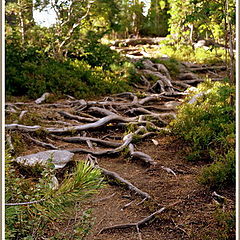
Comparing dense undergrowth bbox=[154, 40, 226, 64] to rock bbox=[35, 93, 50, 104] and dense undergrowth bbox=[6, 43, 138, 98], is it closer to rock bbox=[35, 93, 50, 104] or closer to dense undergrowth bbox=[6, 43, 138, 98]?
dense undergrowth bbox=[6, 43, 138, 98]

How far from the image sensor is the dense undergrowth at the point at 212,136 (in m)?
3.72

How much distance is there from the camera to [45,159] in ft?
14.2

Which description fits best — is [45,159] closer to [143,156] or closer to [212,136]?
[143,156]

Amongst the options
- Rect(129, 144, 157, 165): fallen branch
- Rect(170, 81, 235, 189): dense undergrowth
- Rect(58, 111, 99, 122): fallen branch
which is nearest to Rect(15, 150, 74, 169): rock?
Rect(129, 144, 157, 165): fallen branch

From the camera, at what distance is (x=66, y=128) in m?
6.00

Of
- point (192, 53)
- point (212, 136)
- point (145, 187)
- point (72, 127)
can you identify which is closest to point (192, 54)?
point (192, 53)

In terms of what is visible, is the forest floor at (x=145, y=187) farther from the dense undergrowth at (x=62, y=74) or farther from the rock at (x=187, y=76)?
the rock at (x=187, y=76)

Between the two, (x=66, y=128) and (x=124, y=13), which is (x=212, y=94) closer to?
(x=66, y=128)

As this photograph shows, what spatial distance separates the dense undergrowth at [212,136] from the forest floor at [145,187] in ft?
0.43

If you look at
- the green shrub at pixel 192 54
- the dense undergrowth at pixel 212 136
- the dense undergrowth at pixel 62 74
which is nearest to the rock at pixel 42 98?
the dense undergrowth at pixel 62 74

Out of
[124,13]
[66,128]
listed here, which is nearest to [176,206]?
Result: [66,128]

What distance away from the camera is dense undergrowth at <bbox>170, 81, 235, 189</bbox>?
12.2ft

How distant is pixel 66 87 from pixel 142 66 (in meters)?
3.88

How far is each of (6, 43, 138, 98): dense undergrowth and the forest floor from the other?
1.59m
